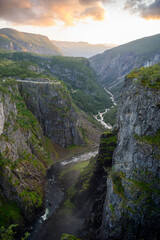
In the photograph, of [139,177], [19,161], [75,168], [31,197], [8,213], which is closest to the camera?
[139,177]

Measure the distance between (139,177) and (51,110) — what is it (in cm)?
6723

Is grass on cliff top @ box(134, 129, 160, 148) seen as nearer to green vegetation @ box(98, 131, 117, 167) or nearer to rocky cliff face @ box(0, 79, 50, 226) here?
green vegetation @ box(98, 131, 117, 167)

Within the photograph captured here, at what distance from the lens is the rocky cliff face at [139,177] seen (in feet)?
102

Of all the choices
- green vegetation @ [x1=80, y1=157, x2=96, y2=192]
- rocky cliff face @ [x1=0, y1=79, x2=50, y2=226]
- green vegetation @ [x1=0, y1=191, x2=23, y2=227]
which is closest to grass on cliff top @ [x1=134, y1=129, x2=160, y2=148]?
green vegetation @ [x1=80, y1=157, x2=96, y2=192]

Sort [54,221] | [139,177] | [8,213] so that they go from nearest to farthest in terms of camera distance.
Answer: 1. [139,177]
2. [8,213]
3. [54,221]

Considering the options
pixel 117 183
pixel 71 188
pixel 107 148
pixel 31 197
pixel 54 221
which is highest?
pixel 107 148

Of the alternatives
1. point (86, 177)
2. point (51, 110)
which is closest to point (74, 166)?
point (86, 177)

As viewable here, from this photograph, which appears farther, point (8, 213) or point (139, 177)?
point (8, 213)

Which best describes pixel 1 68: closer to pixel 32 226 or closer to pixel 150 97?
pixel 32 226

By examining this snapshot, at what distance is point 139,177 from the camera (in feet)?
108

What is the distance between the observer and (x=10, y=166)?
5212 cm

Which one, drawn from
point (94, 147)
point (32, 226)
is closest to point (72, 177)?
point (32, 226)

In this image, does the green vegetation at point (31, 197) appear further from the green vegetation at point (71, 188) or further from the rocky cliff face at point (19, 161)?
the green vegetation at point (71, 188)

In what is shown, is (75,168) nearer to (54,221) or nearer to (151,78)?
(54,221)
